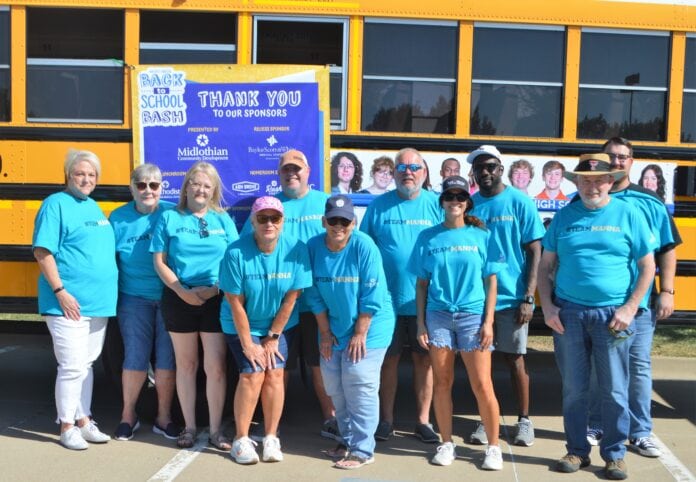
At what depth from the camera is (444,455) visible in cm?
416

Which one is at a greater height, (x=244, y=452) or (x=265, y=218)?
(x=265, y=218)

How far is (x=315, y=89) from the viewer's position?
483 centimetres

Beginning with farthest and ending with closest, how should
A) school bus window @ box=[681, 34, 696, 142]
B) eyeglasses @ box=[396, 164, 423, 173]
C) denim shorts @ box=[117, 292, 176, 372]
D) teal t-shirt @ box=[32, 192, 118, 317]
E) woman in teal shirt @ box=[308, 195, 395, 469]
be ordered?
school bus window @ box=[681, 34, 696, 142] < denim shorts @ box=[117, 292, 176, 372] < eyeglasses @ box=[396, 164, 423, 173] < teal t-shirt @ box=[32, 192, 118, 317] < woman in teal shirt @ box=[308, 195, 395, 469]

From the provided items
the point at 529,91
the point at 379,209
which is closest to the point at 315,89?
the point at 379,209

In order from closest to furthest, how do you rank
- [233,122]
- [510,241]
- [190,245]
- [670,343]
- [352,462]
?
[352,462], [190,245], [510,241], [233,122], [670,343]

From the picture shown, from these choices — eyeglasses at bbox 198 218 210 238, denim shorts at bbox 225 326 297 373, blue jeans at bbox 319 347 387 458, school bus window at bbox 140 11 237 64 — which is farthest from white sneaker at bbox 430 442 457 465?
school bus window at bbox 140 11 237 64

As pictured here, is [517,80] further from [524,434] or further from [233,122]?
[524,434]

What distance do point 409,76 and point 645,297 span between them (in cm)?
196

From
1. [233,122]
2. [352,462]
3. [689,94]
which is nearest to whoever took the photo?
[352,462]

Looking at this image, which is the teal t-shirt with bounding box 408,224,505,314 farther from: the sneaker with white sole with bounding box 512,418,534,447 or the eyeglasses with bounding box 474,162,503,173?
the sneaker with white sole with bounding box 512,418,534,447

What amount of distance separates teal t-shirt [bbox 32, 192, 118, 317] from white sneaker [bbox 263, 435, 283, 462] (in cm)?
110

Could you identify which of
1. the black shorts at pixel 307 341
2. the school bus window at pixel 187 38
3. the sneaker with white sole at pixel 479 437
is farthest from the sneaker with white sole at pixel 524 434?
the school bus window at pixel 187 38

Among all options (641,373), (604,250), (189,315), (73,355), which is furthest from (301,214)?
(641,373)

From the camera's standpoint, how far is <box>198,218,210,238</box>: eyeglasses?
4266mm
